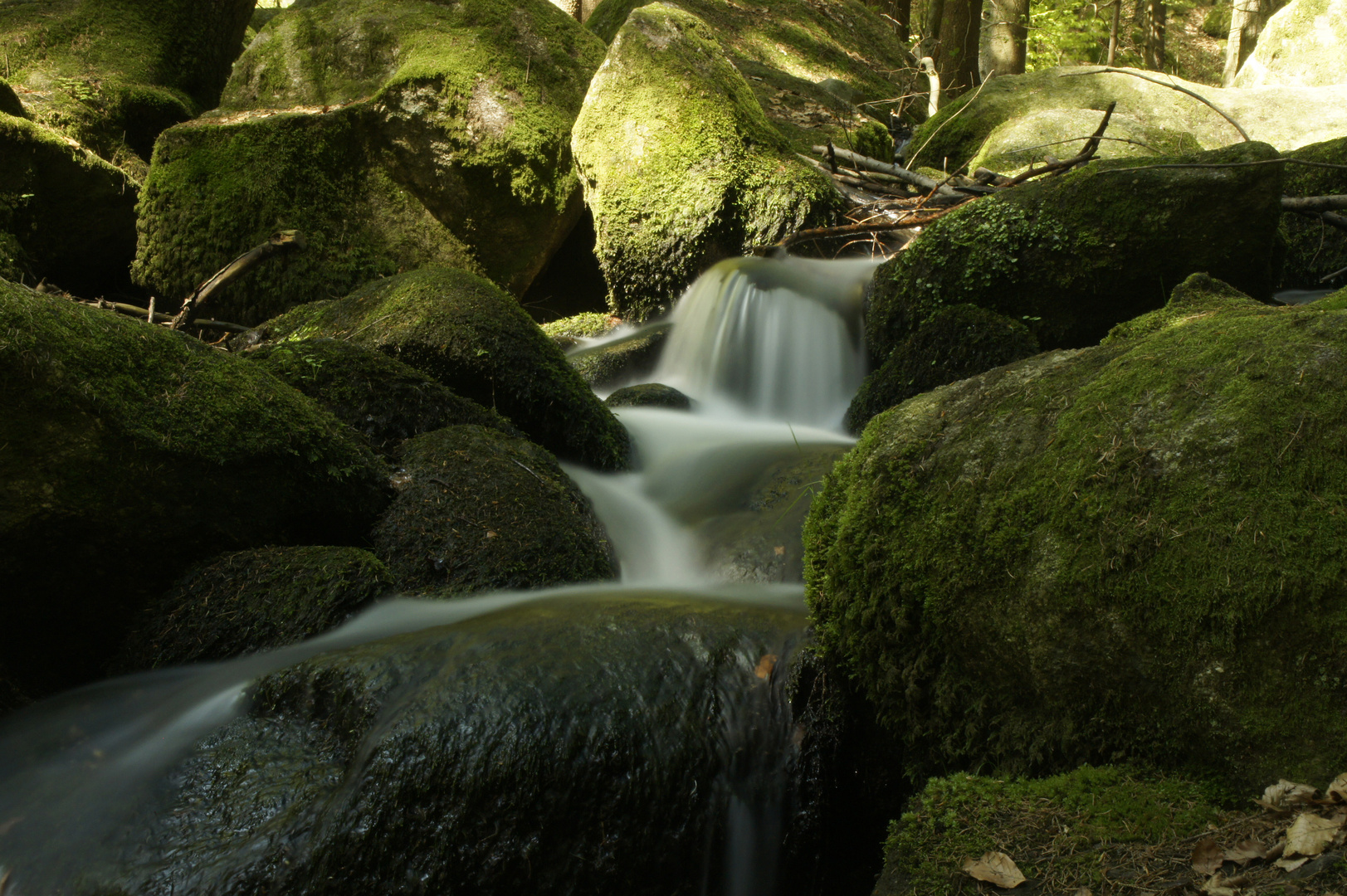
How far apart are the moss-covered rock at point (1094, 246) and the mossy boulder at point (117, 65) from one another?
904cm

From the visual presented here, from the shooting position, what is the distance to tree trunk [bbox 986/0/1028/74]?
1388cm

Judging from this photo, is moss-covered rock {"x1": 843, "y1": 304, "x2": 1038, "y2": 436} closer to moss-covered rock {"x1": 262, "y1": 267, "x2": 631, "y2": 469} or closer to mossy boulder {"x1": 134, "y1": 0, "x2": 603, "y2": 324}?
moss-covered rock {"x1": 262, "y1": 267, "x2": 631, "y2": 469}

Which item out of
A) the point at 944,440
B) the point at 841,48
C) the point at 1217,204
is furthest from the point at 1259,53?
the point at 944,440

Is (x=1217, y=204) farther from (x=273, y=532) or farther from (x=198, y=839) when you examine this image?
(x=198, y=839)

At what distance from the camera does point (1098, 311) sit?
6.00 m

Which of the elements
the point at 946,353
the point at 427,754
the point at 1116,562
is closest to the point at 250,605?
the point at 427,754

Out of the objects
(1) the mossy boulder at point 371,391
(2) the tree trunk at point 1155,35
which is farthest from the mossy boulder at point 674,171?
(2) the tree trunk at point 1155,35

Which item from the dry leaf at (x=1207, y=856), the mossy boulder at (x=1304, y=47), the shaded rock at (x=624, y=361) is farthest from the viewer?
the mossy boulder at (x=1304, y=47)

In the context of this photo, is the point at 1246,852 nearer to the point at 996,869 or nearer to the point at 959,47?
the point at 996,869

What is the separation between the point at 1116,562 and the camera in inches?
86.9

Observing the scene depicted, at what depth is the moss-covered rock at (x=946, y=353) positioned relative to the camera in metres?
5.82

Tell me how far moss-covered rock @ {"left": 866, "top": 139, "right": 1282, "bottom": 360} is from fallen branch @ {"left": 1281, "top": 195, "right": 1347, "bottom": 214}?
1.28 feet

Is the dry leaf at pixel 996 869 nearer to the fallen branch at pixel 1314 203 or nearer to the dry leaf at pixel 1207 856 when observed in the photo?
the dry leaf at pixel 1207 856

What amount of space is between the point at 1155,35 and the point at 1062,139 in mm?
17194
